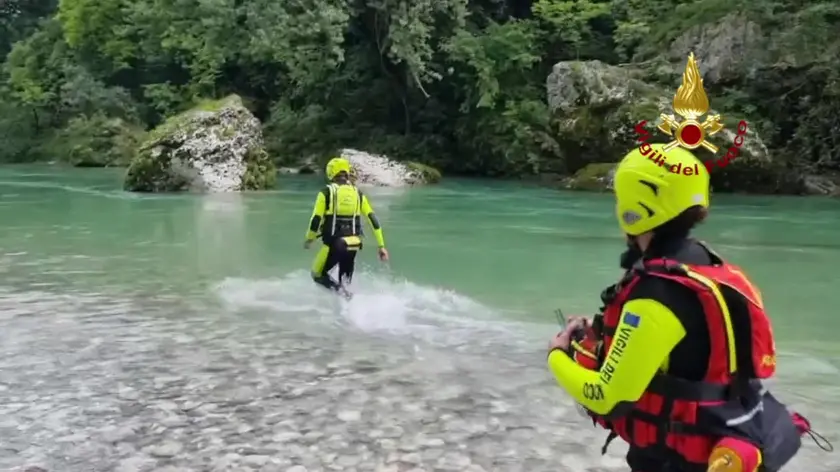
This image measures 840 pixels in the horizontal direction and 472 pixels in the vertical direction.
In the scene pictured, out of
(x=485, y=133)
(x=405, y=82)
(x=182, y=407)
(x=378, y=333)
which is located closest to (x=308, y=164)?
(x=405, y=82)

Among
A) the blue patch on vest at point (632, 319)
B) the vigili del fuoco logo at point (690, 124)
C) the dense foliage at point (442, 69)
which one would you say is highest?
the dense foliage at point (442, 69)

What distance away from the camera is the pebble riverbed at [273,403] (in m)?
5.32

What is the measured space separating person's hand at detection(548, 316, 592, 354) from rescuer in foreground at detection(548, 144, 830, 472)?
0.18m

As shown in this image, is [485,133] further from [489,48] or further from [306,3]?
[306,3]

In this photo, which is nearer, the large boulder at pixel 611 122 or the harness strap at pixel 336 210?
the harness strap at pixel 336 210

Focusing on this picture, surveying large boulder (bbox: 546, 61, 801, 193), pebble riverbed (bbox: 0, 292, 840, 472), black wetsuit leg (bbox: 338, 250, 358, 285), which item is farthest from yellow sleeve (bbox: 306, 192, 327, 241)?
large boulder (bbox: 546, 61, 801, 193)

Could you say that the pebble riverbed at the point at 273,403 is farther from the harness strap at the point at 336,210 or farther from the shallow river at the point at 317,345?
the harness strap at the point at 336,210

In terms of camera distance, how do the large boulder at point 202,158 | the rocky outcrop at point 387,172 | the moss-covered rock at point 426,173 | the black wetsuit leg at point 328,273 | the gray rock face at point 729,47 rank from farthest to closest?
the moss-covered rock at point 426,173, the rocky outcrop at point 387,172, the gray rock face at point 729,47, the large boulder at point 202,158, the black wetsuit leg at point 328,273

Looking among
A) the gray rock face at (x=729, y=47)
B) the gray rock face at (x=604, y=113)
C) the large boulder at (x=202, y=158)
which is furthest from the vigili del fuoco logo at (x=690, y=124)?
the gray rock face at (x=729, y=47)

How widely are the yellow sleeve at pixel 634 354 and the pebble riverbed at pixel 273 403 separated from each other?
2610 millimetres

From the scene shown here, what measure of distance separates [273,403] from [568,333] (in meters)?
3.74

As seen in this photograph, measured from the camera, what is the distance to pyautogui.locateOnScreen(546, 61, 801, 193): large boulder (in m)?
25.3

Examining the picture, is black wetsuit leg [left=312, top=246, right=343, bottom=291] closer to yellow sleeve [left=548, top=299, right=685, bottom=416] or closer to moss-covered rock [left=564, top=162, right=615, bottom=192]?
yellow sleeve [left=548, top=299, right=685, bottom=416]

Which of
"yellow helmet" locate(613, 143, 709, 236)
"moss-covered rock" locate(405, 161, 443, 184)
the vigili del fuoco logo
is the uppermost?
the vigili del fuoco logo
